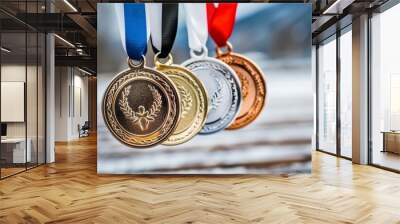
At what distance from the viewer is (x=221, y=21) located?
21.0 ft

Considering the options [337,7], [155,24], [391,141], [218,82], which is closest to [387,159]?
[391,141]

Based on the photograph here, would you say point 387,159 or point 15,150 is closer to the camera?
point 15,150

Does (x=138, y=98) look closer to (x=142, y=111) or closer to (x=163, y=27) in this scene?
(x=142, y=111)

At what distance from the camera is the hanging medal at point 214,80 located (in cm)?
633

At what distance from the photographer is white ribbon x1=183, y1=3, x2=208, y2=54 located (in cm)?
636

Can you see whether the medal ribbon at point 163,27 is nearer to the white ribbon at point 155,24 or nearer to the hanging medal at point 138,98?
the white ribbon at point 155,24

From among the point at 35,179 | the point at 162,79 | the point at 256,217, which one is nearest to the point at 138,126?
the point at 162,79

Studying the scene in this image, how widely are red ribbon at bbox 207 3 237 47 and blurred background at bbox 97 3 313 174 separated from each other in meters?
0.10

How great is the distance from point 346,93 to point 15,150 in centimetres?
722

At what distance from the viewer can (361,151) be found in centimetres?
811

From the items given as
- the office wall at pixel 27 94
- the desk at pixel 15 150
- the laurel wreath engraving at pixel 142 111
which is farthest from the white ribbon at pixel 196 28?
the desk at pixel 15 150

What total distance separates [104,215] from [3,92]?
3505 millimetres

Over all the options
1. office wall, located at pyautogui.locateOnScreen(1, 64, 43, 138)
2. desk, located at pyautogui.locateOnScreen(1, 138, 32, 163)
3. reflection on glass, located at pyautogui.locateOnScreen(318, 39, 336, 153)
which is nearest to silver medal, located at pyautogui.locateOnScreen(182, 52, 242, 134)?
office wall, located at pyautogui.locateOnScreen(1, 64, 43, 138)

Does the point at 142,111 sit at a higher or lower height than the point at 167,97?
lower
